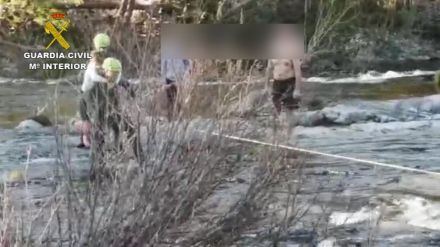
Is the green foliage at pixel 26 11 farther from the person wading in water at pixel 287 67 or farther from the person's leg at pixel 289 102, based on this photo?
the person's leg at pixel 289 102

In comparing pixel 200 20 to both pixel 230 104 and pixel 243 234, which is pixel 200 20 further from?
pixel 243 234

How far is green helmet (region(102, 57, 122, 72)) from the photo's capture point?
4.50 m

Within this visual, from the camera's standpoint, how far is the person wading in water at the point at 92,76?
14.9ft

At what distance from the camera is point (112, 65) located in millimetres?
4613

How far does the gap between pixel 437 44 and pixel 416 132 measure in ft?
1.96

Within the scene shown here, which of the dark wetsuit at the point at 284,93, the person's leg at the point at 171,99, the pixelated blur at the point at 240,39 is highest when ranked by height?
the pixelated blur at the point at 240,39

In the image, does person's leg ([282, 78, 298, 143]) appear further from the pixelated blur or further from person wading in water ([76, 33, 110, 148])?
person wading in water ([76, 33, 110, 148])

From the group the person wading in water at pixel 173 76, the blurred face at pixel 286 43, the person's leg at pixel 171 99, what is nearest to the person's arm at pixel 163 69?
the person wading in water at pixel 173 76

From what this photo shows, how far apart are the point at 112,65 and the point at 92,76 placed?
0.29 metres

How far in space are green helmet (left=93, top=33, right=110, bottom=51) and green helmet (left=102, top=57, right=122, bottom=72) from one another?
0.12 meters

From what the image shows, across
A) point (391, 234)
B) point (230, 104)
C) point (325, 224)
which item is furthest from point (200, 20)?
point (391, 234)

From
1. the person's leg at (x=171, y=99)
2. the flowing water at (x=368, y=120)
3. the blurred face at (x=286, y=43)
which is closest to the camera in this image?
the person's leg at (x=171, y=99)

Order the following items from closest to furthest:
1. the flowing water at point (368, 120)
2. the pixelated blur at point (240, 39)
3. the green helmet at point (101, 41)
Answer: the green helmet at point (101, 41)
the pixelated blur at point (240, 39)
the flowing water at point (368, 120)

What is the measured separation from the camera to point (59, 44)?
5.25 meters
